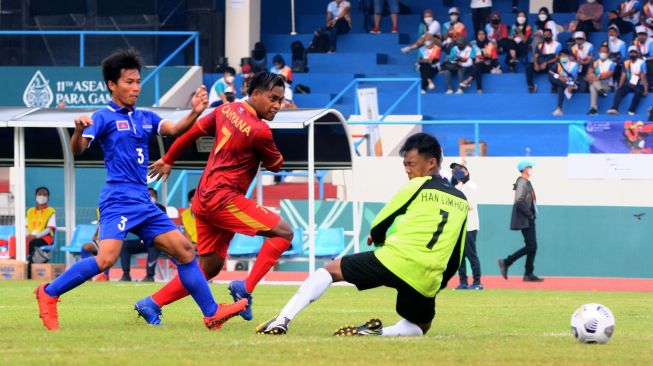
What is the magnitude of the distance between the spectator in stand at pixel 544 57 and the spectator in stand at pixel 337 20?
16.9ft

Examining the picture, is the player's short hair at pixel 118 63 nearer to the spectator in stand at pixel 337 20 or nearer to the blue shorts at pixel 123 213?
the blue shorts at pixel 123 213

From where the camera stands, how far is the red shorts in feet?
35.3

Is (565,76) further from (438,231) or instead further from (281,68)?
(438,231)

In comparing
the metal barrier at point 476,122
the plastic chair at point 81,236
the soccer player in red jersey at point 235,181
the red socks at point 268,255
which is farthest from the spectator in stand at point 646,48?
the red socks at point 268,255

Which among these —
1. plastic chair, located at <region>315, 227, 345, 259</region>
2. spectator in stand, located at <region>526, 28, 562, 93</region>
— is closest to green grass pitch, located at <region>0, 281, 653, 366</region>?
plastic chair, located at <region>315, 227, 345, 259</region>

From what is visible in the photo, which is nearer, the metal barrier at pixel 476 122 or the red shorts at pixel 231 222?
the red shorts at pixel 231 222

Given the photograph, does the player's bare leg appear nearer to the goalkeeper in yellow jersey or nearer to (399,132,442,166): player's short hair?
the goalkeeper in yellow jersey

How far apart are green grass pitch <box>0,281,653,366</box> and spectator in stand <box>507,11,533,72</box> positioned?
52.1 ft

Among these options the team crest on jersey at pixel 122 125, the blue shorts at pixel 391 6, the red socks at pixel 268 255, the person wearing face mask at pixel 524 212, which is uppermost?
the blue shorts at pixel 391 6

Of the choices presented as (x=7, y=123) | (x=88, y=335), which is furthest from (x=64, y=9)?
(x=88, y=335)

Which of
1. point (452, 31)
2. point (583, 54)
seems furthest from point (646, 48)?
point (452, 31)

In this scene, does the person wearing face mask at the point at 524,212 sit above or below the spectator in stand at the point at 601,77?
below

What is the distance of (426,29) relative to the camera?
31.8 meters

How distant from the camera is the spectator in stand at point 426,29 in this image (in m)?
31.3
